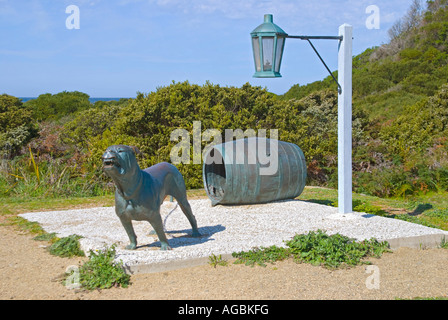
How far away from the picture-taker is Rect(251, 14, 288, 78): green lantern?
6.13 metres

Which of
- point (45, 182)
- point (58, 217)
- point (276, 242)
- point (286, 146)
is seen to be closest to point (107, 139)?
point (45, 182)

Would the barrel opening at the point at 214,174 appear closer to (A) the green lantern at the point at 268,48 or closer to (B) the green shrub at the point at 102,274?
(A) the green lantern at the point at 268,48

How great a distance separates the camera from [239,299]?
3.95m

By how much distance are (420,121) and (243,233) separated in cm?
1211

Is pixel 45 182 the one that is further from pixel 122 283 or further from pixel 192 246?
pixel 122 283

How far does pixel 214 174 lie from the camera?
348 inches

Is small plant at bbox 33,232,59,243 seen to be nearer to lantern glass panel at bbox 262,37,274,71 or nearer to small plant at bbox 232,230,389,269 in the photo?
small plant at bbox 232,230,389,269

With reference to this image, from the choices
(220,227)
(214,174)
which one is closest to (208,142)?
(214,174)

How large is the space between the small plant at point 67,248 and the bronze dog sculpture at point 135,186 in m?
0.65

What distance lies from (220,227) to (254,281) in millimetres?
2392

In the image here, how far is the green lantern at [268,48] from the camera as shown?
20.1 ft

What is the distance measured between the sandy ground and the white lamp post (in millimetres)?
1688

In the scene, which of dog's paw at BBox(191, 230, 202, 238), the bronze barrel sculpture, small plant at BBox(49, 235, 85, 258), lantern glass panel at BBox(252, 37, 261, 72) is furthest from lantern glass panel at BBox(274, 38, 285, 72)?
small plant at BBox(49, 235, 85, 258)

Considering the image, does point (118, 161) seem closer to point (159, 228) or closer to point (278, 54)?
point (159, 228)
